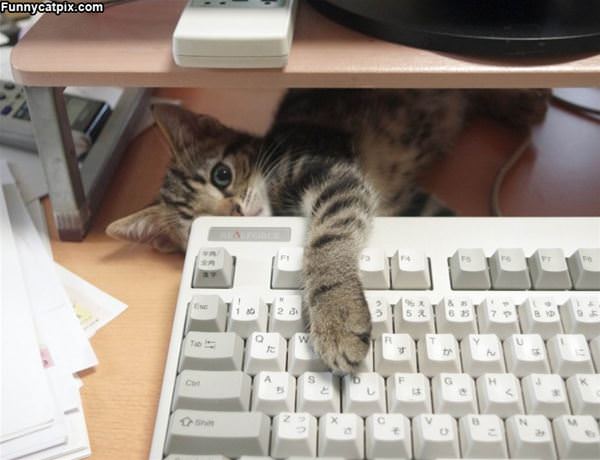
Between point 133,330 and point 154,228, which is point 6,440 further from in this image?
point 154,228

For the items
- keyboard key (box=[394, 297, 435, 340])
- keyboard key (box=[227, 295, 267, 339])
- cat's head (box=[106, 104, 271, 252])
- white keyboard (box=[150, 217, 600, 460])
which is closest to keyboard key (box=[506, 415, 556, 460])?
white keyboard (box=[150, 217, 600, 460])

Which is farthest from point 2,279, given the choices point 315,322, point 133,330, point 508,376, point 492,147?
point 492,147

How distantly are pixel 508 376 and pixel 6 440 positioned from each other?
15.9 inches

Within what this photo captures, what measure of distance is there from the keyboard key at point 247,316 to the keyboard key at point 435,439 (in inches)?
6.3

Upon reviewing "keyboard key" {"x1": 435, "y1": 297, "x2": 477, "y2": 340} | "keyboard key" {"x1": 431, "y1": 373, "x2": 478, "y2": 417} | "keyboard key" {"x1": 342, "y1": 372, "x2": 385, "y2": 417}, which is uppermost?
"keyboard key" {"x1": 435, "y1": 297, "x2": 477, "y2": 340}

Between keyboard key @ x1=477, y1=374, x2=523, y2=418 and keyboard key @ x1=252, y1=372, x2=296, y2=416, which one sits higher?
keyboard key @ x1=477, y1=374, x2=523, y2=418

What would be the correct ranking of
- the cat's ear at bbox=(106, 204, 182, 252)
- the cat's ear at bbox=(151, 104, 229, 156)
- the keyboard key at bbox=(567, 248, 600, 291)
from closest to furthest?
1. the keyboard key at bbox=(567, 248, 600, 291)
2. the cat's ear at bbox=(106, 204, 182, 252)
3. the cat's ear at bbox=(151, 104, 229, 156)

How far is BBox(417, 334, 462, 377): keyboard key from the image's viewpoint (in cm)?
55

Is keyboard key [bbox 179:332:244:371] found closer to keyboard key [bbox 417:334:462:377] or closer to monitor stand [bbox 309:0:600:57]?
keyboard key [bbox 417:334:462:377]

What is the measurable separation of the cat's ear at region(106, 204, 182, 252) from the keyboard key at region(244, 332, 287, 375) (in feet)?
0.76

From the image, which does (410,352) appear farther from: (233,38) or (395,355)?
(233,38)

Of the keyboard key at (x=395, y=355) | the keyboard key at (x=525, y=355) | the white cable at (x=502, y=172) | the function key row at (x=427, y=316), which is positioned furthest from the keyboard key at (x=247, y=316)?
the white cable at (x=502, y=172)

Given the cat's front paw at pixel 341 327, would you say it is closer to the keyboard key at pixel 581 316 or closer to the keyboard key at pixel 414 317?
the keyboard key at pixel 414 317

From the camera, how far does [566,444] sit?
500 millimetres
